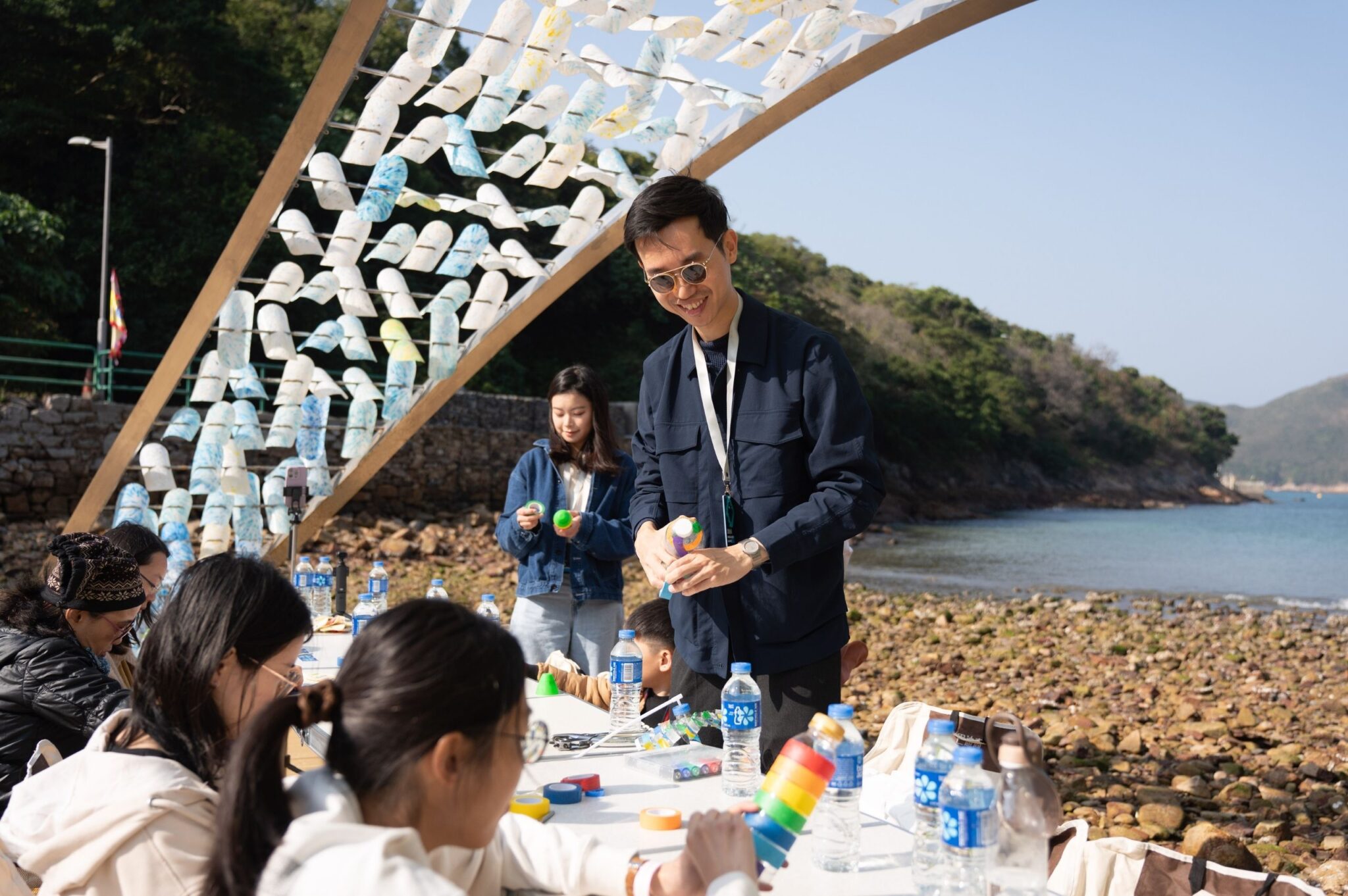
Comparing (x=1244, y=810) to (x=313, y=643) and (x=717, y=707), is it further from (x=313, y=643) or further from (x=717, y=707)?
(x=313, y=643)

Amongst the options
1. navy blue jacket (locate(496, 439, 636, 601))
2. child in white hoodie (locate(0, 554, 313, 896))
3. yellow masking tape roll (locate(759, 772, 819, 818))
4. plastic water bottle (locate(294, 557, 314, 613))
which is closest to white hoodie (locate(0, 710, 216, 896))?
child in white hoodie (locate(0, 554, 313, 896))

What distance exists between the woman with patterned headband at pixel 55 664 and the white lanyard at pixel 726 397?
4.93 ft

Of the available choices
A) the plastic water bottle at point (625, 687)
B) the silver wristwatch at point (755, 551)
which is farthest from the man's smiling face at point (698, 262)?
the plastic water bottle at point (625, 687)

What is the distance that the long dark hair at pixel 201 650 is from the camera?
186 centimetres

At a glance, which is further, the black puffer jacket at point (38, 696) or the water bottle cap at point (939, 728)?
the black puffer jacket at point (38, 696)

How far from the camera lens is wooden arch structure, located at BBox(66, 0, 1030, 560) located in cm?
452

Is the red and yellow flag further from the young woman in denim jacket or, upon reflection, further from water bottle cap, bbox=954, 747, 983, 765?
water bottle cap, bbox=954, 747, 983, 765

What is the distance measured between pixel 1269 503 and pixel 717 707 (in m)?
88.5

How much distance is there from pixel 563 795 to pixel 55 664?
1317 mm

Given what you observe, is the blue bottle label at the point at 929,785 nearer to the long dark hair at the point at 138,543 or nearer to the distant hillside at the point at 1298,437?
the long dark hair at the point at 138,543

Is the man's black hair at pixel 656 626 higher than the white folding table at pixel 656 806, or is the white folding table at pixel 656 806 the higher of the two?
the man's black hair at pixel 656 626

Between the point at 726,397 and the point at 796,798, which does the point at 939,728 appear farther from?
the point at 726,397

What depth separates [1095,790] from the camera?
17.7ft

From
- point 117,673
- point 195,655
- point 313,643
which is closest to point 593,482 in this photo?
point 313,643
